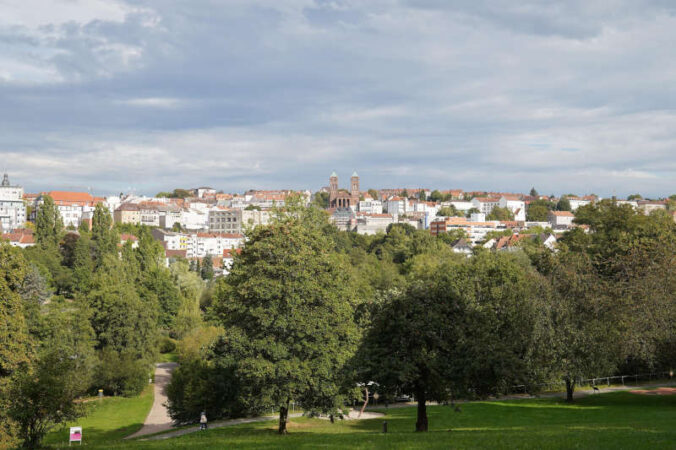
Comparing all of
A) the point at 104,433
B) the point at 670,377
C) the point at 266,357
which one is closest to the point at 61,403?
the point at 266,357

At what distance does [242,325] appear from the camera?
1067 inches

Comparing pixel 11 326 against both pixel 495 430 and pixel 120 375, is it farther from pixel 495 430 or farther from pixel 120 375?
pixel 120 375

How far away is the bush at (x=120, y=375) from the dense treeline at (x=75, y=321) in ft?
0.27

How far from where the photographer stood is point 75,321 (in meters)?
52.1

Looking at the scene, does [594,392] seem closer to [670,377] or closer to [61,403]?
[670,377]

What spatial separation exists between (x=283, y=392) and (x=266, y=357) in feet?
5.64

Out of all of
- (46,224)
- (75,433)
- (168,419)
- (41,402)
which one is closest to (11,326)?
(75,433)

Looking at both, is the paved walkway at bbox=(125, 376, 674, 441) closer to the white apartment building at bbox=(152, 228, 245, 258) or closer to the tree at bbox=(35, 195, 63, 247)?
the tree at bbox=(35, 195, 63, 247)

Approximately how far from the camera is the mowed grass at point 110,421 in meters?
34.6

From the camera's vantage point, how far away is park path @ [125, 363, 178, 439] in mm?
36562

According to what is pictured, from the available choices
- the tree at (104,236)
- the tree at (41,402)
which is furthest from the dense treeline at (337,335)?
the tree at (104,236)

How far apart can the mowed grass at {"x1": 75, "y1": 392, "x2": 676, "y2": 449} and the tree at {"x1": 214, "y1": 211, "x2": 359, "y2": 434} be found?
1755mm

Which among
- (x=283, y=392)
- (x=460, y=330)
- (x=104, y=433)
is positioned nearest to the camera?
(x=460, y=330)

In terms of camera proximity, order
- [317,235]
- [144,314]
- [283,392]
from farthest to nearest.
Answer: [144,314], [317,235], [283,392]
